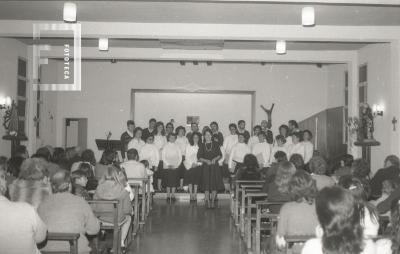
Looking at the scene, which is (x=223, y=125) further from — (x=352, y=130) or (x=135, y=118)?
(x=352, y=130)

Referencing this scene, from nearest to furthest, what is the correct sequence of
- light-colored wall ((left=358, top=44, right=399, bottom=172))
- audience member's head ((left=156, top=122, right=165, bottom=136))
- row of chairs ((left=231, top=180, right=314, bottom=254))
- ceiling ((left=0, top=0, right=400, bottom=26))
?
1. row of chairs ((left=231, top=180, right=314, bottom=254))
2. ceiling ((left=0, top=0, right=400, bottom=26))
3. light-colored wall ((left=358, top=44, right=399, bottom=172))
4. audience member's head ((left=156, top=122, right=165, bottom=136))

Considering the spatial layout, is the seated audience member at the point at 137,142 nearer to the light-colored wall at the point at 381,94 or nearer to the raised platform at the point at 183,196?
the raised platform at the point at 183,196

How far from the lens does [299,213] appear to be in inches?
176

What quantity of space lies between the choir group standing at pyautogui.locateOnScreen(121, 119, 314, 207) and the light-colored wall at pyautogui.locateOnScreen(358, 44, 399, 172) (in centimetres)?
168

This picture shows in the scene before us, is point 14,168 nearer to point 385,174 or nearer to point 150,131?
point 385,174

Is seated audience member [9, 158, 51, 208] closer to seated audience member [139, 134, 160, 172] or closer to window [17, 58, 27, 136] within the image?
seated audience member [139, 134, 160, 172]

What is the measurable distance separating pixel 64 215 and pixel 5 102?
24.7ft

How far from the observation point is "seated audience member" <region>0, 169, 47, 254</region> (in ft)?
11.9

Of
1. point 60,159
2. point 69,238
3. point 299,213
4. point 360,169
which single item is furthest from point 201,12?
point 69,238

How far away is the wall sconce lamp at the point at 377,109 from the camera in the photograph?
11.3 metres

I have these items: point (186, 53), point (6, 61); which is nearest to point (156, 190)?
point (186, 53)

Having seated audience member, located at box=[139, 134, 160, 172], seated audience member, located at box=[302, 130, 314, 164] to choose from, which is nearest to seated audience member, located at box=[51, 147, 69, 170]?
seated audience member, located at box=[139, 134, 160, 172]

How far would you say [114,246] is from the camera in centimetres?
595

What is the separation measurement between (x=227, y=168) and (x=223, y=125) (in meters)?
3.15
